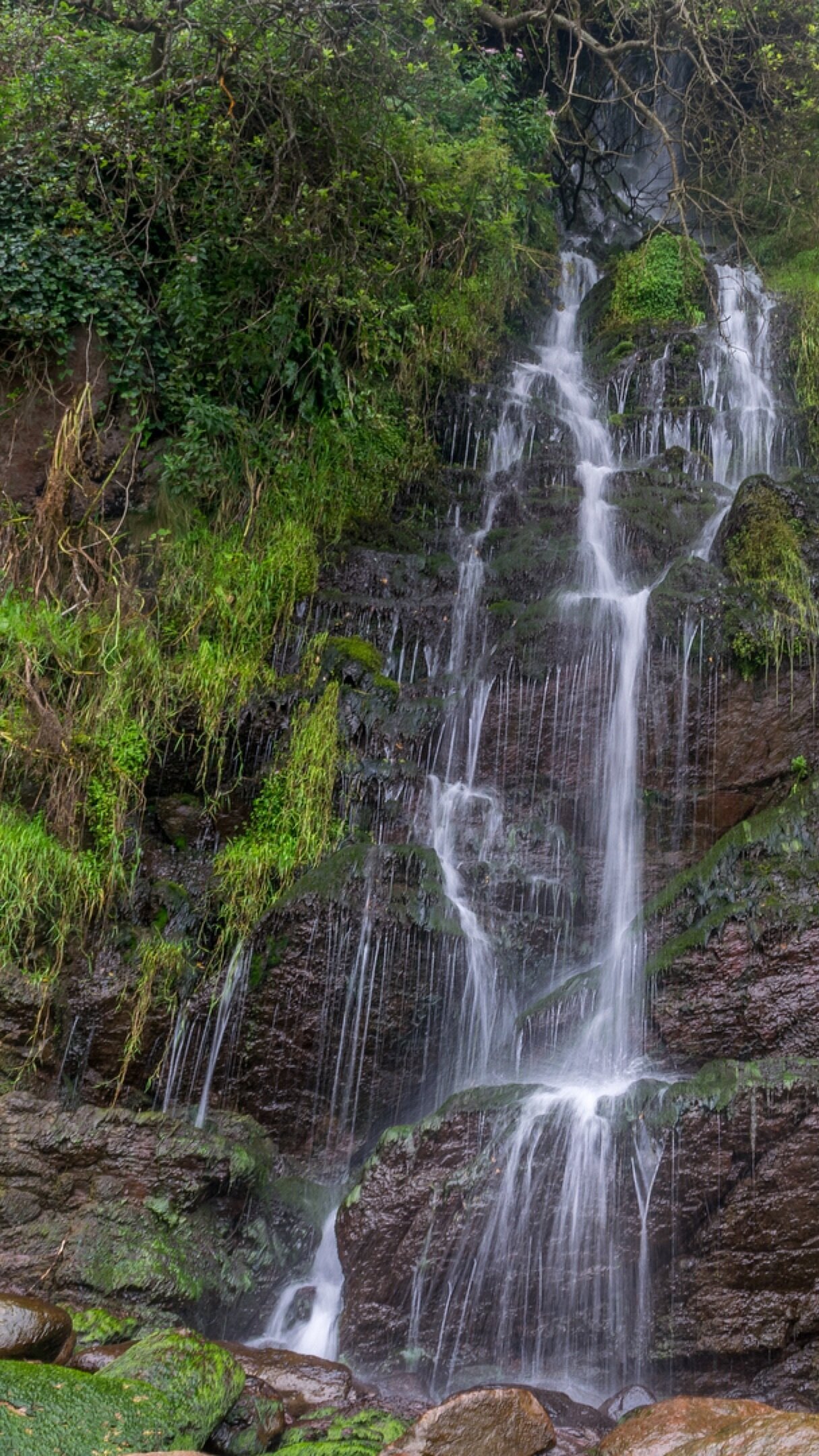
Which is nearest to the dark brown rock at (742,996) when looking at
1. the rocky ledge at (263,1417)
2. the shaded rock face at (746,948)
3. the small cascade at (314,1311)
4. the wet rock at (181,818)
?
the shaded rock face at (746,948)

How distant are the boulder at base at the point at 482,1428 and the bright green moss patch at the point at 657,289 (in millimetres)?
12886

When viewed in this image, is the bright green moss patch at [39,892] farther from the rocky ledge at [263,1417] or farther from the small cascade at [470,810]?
the rocky ledge at [263,1417]

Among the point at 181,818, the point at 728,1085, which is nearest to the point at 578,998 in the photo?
the point at 728,1085

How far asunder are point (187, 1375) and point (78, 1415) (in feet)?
2.26

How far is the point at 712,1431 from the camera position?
3.99 metres

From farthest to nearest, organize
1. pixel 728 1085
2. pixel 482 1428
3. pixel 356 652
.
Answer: pixel 356 652 → pixel 728 1085 → pixel 482 1428

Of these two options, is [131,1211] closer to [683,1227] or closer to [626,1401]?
[626,1401]

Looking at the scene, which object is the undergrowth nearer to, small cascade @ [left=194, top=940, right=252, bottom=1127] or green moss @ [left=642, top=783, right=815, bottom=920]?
small cascade @ [left=194, top=940, right=252, bottom=1127]

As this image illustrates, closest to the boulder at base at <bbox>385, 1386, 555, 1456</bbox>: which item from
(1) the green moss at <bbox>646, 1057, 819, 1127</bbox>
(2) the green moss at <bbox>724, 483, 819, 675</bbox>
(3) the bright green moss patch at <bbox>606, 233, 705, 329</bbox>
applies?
(1) the green moss at <bbox>646, 1057, 819, 1127</bbox>

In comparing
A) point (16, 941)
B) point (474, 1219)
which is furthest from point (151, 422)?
point (474, 1219)

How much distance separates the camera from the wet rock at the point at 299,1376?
5066mm

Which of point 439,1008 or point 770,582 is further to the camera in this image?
point 770,582

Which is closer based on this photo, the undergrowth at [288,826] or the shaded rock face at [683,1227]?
the shaded rock face at [683,1227]

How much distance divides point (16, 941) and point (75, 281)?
6207 millimetres
